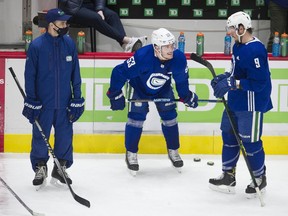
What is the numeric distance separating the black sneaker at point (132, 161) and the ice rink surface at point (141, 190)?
0.22 feet

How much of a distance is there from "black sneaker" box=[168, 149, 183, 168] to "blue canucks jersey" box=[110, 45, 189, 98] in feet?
1.76

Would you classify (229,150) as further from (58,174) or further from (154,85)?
(58,174)

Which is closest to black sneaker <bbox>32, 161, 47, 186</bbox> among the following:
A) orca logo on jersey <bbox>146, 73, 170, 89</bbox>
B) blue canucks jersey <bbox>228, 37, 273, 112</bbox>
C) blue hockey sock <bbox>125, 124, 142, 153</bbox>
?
blue hockey sock <bbox>125, 124, 142, 153</bbox>

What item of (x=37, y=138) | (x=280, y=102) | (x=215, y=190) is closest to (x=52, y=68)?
(x=37, y=138)

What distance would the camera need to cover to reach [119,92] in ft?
26.5

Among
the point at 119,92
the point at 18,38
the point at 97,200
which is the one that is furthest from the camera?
the point at 18,38

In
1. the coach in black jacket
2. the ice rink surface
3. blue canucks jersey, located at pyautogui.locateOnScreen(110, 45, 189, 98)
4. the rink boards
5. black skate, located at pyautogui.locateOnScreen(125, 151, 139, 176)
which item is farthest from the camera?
the coach in black jacket

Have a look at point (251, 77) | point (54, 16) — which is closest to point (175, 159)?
point (251, 77)

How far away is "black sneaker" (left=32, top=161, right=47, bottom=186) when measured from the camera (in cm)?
767

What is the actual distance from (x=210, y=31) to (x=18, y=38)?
1.82 metres

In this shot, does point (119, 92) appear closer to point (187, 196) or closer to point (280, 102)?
point (187, 196)

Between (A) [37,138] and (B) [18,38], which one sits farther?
(B) [18,38]

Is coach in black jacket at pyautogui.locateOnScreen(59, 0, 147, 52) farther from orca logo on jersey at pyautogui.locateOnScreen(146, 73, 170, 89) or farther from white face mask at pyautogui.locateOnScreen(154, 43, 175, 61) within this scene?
white face mask at pyautogui.locateOnScreen(154, 43, 175, 61)

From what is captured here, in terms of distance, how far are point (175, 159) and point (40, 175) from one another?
1235mm
